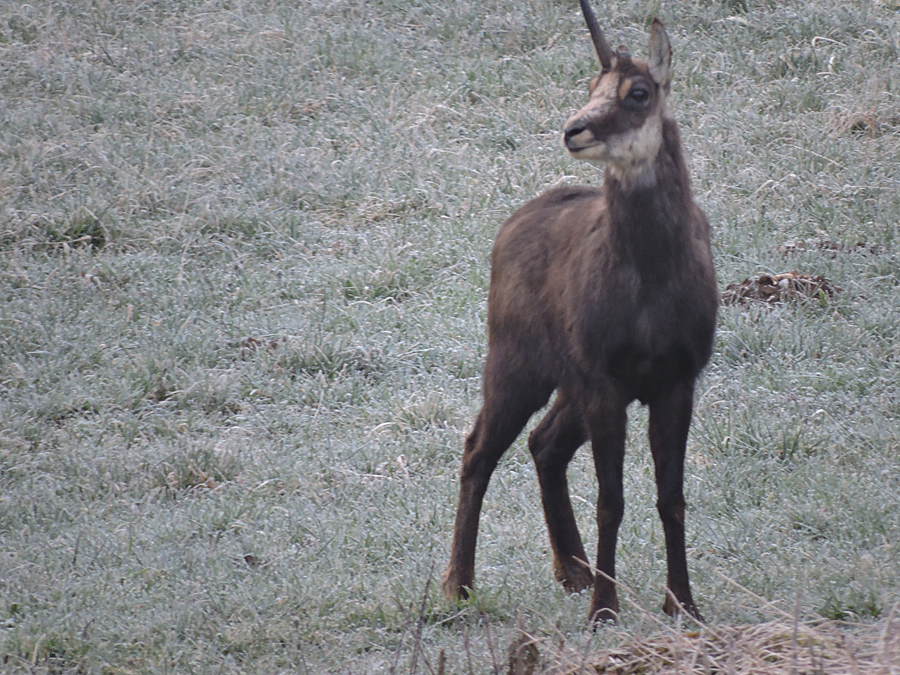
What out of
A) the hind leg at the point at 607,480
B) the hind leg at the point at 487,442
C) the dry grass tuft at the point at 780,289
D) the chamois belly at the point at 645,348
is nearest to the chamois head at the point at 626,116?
the chamois belly at the point at 645,348

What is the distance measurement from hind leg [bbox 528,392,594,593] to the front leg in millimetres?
506

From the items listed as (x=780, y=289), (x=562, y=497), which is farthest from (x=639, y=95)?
(x=780, y=289)

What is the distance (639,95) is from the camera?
11.7 ft

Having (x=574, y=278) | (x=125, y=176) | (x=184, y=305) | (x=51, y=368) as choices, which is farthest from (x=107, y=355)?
(x=574, y=278)

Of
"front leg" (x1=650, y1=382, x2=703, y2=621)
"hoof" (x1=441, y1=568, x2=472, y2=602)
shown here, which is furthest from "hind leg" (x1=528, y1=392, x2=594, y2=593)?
"front leg" (x1=650, y1=382, x2=703, y2=621)

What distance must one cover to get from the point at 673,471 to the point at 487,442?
83 centimetres

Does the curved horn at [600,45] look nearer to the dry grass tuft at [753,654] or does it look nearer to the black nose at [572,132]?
the black nose at [572,132]

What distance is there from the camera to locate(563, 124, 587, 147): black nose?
3520 mm

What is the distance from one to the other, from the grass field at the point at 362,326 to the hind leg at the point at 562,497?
5.8 inches

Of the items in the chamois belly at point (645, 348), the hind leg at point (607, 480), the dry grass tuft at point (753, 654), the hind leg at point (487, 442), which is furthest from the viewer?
the hind leg at point (487, 442)

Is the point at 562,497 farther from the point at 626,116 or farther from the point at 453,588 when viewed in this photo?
the point at 626,116

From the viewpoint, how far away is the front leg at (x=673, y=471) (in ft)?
11.9

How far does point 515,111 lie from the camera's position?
934 cm

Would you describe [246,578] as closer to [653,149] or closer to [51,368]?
[653,149]
